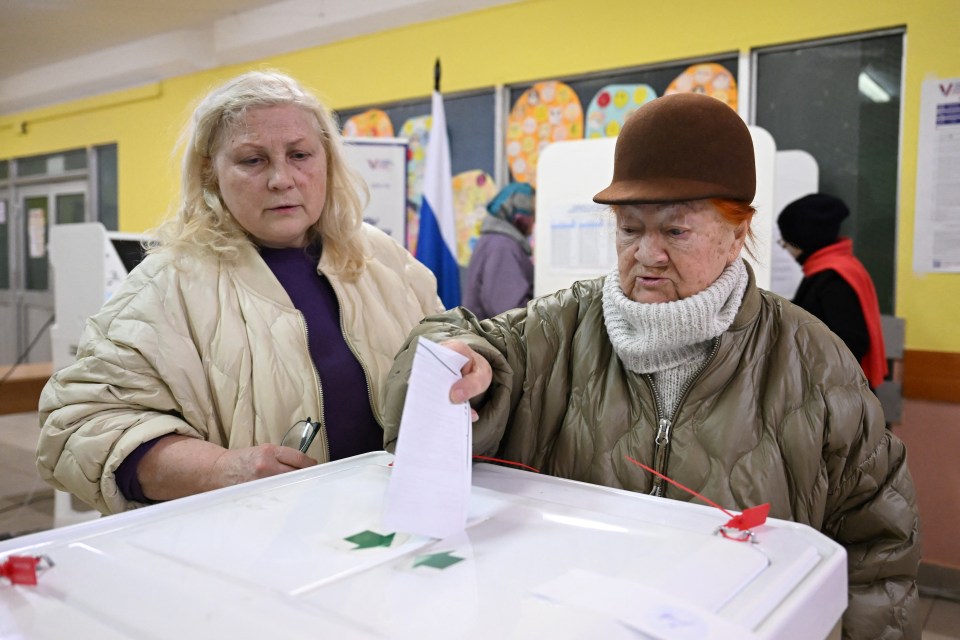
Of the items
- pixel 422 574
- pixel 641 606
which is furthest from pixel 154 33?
pixel 641 606

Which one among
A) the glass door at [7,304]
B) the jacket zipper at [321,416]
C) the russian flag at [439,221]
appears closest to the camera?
the jacket zipper at [321,416]

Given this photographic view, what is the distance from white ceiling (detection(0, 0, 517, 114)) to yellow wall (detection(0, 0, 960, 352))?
0.15 m

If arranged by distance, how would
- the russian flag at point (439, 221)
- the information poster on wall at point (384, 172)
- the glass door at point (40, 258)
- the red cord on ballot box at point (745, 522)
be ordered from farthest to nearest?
the glass door at point (40, 258), the russian flag at point (439, 221), the information poster on wall at point (384, 172), the red cord on ballot box at point (745, 522)

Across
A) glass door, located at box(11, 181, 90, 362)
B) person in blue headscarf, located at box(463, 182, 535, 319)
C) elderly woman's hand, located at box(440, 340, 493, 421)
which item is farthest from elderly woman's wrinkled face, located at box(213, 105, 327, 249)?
glass door, located at box(11, 181, 90, 362)

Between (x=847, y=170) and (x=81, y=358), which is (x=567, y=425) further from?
(x=847, y=170)

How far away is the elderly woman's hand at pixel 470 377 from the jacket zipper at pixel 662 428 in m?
0.24

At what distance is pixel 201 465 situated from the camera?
3.81 feet

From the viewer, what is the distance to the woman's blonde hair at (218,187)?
1.36m

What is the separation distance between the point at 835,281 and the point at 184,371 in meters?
2.70

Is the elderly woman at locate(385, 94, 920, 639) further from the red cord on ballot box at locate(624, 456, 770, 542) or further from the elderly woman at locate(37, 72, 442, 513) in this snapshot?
the elderly woman at locate(37, 72, 442, 513)

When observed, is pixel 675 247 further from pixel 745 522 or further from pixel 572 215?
pixel 572 215

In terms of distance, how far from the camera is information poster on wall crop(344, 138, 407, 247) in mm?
3879

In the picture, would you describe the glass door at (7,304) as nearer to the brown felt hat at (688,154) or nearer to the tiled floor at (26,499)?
the tiled floor at (26,499)

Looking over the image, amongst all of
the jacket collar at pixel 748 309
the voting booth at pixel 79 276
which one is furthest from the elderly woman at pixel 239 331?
the voting booth at pixel 79 276
